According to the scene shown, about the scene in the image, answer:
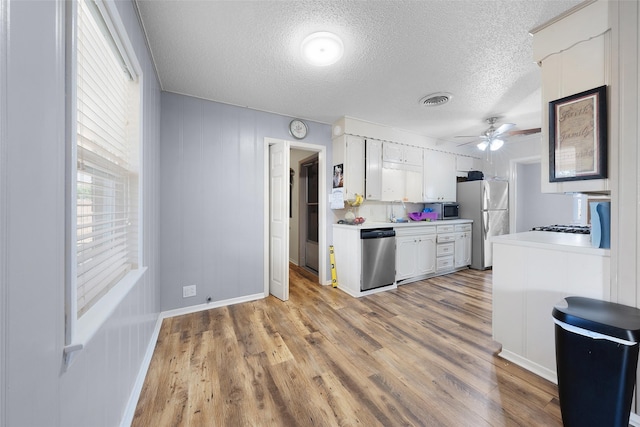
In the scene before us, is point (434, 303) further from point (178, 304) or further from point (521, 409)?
point (178, 304)

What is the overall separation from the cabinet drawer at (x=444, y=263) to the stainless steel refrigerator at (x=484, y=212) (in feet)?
2.14

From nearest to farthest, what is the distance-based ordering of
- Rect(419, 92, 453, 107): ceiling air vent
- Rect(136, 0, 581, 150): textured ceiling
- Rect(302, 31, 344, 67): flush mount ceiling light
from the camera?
Rect(136, 0, 581, 150): textured ceiling < Rect(302, 31, 344, 67): flush mount ceiling light < Rect(419, 92, 453, 107): ceiling air vent

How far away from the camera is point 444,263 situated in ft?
13.4

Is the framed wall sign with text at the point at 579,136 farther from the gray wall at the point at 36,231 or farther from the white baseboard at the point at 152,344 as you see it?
the white baseboard at the point at 152,344

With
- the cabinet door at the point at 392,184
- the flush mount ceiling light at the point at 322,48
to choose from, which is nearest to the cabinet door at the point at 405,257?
the cabinet door at the point at 392,184

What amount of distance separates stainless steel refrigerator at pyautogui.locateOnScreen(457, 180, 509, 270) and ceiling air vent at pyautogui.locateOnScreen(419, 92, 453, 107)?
86.5 inches

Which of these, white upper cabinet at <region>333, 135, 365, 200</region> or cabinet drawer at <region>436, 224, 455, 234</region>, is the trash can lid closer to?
white upper cabinet at <region>333, 135, 365, 200</region>

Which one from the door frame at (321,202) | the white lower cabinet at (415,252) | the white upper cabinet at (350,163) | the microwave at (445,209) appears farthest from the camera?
the microwave at (445,209)

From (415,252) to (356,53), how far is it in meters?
2.86

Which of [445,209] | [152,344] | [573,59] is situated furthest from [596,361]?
[445,209]

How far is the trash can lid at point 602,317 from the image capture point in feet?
3.53

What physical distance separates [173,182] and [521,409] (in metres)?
3.36

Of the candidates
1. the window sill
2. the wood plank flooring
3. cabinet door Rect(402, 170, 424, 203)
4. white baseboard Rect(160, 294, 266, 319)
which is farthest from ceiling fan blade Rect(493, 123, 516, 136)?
the window sill

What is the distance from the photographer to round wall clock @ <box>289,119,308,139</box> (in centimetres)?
332
